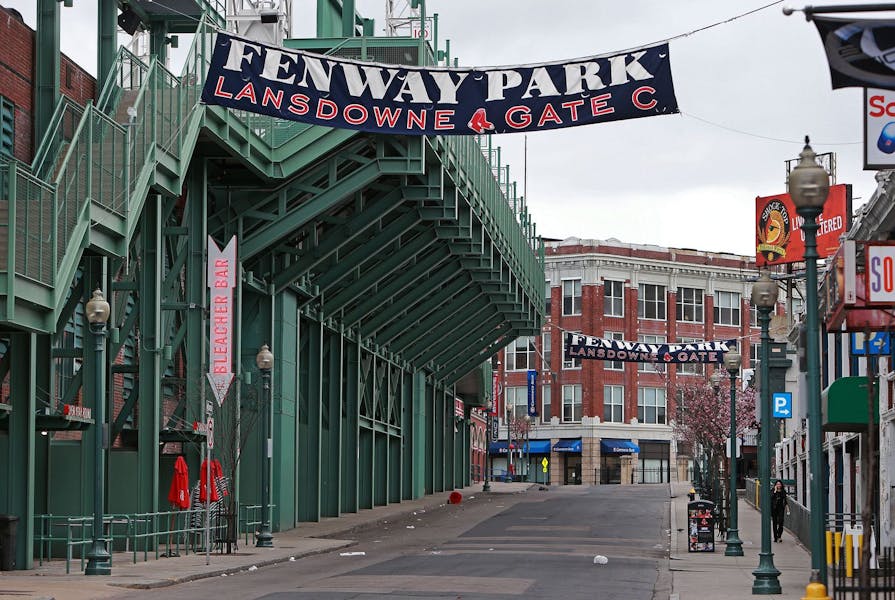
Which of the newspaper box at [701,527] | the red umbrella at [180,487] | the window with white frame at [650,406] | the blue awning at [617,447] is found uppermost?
the window with white frame at [650,406]

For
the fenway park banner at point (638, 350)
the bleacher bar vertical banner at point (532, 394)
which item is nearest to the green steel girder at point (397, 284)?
the fenway park banner at point (638, 350)

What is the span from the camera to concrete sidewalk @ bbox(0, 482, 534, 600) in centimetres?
2112

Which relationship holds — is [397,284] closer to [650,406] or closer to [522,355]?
[650,406]

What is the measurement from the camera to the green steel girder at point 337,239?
3978 centimetres

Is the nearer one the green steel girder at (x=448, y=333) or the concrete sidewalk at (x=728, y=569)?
the concrete sidewalk at (x=728, y=569)

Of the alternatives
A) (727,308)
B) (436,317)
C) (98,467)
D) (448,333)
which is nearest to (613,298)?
(727,308)

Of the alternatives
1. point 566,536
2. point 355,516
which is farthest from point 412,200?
point 355,516

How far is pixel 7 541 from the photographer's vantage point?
2516 centimetres

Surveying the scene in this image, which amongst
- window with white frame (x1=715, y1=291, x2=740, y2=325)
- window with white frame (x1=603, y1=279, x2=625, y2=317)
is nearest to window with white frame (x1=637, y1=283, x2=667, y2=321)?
window with white frame (x1=603, y1=279, x2=625, y2=317)

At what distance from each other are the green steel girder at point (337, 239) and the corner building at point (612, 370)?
62.7 metres

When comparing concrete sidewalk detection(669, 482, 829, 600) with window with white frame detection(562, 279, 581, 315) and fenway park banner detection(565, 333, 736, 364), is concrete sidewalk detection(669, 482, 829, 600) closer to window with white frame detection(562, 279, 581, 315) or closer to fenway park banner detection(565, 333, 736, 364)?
fenway park banner detection(565, 333, 736, 364)

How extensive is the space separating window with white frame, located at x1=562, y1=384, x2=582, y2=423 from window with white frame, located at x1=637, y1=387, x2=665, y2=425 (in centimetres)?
436

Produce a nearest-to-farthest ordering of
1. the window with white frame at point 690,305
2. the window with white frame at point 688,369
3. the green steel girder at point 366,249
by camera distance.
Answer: the green steel girder at point 366,249
the window with white frame at point 688,369
the window with white frame at point 690,305

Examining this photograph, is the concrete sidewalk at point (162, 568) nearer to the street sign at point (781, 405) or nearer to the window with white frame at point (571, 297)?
the street sign at point (781, 405)
